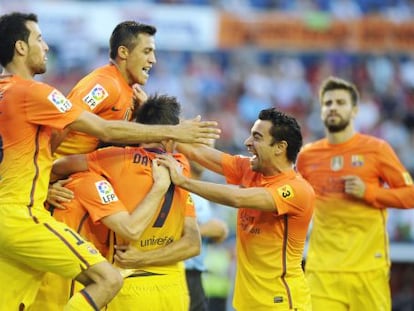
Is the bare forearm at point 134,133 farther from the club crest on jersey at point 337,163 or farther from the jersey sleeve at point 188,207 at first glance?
the club crest on jersey at point 337,163

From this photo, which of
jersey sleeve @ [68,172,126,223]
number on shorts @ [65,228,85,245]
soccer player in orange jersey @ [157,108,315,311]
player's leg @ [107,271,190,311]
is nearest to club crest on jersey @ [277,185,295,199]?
soccer player in orange jersey @ [157,108,315,311]

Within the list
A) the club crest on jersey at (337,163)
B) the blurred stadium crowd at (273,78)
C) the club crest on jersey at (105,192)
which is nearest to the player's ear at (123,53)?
the club crest on jersey at (105,192)

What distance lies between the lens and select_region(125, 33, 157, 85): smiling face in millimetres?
7816

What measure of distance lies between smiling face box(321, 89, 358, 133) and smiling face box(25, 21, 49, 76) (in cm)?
350

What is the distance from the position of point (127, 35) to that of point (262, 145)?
1.44 metres

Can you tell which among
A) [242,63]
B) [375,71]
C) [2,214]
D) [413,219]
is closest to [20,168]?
[2,214]

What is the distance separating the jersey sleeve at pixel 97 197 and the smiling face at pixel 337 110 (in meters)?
3.37

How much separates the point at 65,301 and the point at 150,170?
118cm

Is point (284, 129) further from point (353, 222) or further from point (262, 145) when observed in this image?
point (353, 222)

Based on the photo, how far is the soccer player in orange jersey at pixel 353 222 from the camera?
363 inches

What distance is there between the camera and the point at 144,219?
679cm

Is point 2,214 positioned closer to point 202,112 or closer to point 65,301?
point 65,301

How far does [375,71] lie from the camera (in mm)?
19859

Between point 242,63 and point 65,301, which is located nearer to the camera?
point 65,301
